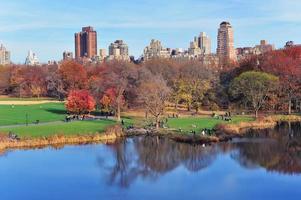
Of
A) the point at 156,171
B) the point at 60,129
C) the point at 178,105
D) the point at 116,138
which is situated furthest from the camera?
the point at 178,105

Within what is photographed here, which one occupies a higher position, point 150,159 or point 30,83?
point 30,83

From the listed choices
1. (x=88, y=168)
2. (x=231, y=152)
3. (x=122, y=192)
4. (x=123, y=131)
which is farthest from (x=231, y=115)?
(x=122, y=192)

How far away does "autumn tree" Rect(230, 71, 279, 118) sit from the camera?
5678 centimetres

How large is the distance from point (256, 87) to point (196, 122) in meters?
12.1

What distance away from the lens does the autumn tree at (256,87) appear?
56781 millimetres

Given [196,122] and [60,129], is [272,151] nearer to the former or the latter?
[196,122]

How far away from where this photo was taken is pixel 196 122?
49.2 meters

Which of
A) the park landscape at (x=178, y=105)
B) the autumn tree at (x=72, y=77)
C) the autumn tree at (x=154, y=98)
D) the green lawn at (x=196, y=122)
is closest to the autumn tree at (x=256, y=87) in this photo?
the park landscape at (x=178, y=105)

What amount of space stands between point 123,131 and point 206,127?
814 cm

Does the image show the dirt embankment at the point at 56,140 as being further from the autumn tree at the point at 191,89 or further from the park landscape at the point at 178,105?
the autumn tree at the point at 191,89

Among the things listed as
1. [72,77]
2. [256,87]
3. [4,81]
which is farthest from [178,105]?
[4,81]

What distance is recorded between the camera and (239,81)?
60281mm

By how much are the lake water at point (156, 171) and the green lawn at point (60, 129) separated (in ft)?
12.0

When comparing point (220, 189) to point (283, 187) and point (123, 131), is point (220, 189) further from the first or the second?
point (123, 131)
